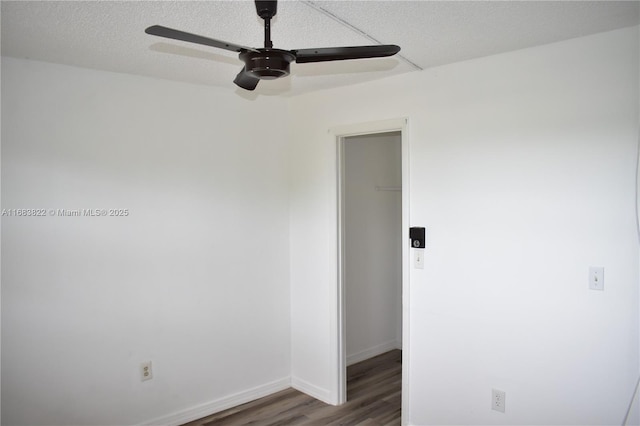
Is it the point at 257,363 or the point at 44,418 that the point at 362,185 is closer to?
the point at 257,363

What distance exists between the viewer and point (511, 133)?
267 centimetres

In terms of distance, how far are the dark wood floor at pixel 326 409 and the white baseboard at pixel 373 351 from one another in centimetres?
35

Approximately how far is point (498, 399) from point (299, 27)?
235 cm

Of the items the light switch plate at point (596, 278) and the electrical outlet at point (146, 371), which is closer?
the light switch plate at point (596, 278)

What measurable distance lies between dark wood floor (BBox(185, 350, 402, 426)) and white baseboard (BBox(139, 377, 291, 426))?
41 millimetres

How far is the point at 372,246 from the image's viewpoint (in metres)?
4.70

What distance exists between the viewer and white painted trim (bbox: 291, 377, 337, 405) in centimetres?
373

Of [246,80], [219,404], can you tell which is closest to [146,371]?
[219,404]

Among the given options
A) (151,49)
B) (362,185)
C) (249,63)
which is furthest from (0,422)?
(362,185)

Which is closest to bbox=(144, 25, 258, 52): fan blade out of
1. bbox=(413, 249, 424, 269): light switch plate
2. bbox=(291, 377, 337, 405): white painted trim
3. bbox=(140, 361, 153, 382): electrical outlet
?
bbox=(413, 249, 424, 269): light switch plate

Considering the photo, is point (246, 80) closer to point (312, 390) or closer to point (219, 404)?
point (219, 404)

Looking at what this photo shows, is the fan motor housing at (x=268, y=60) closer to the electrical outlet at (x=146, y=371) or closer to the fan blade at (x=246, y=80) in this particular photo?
the fan blade at (x=246, y=80)

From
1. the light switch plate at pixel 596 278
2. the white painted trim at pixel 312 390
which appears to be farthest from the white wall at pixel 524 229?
the white painted trim at pixel 312 390

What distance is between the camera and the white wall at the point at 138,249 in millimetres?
2754
